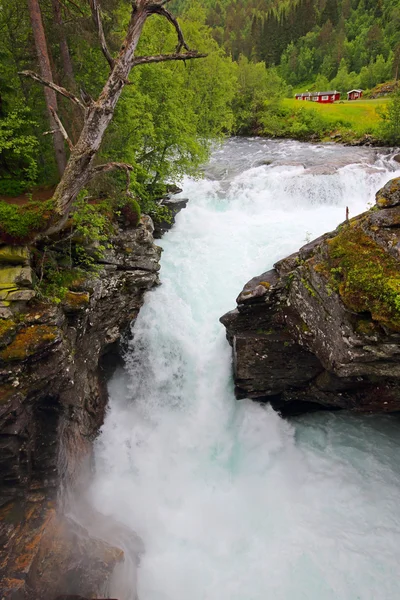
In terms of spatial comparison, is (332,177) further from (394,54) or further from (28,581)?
(394,54)

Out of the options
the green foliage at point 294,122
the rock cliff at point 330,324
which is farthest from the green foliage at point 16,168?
the green foliage at point 294,122

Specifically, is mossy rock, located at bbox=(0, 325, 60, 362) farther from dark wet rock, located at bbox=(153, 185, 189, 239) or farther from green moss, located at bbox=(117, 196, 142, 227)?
dark wet rock, located at bbox=(153, 185, 189, 239)

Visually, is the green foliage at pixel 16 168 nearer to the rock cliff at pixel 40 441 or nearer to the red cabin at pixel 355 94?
the rock cliff at pixel 40 441

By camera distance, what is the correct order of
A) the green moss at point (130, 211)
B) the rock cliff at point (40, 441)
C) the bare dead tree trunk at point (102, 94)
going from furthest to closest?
the green moss at point (130, 211), the rock cliff at point (40, 441), the bare dead tree trunk at point (102, 94)

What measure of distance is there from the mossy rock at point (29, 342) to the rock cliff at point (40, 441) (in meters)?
0.02

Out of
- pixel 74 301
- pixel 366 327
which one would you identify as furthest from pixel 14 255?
pixel 366 327

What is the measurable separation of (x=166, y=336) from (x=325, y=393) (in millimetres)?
6210

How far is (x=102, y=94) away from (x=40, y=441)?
28.6 ft

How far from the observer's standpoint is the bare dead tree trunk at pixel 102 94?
24.7 ft

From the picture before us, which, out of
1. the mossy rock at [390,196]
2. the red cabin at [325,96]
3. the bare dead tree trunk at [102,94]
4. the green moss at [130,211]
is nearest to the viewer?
the bare dead tree trunk at [102,94]

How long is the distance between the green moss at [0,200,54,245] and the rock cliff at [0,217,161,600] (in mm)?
326

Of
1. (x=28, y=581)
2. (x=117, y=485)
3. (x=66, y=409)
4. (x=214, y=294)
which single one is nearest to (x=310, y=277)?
(x=214, y=294)

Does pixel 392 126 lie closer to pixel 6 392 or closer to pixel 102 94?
pixel 102 94

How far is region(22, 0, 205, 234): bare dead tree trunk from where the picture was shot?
7523 mm
